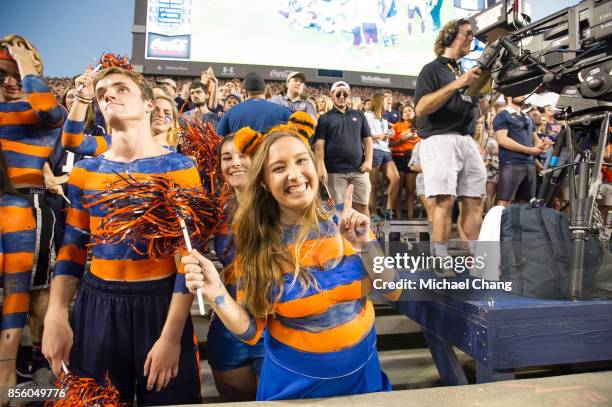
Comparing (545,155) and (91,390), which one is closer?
(91,390)

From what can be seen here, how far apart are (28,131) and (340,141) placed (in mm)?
2449

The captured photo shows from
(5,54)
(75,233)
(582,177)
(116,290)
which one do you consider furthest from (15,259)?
(582,177)

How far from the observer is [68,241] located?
1.17m

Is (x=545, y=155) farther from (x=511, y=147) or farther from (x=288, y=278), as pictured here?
(x=288, y=278)

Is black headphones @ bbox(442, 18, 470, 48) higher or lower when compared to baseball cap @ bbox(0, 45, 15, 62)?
higher

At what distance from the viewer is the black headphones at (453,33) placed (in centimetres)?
228

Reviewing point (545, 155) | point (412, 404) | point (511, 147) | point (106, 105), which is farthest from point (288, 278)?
point (545, 155)

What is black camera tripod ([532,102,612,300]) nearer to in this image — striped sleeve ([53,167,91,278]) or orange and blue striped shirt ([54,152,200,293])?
orange and blue striped shirt ([54,152,200,293])

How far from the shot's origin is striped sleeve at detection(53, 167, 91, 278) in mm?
1157

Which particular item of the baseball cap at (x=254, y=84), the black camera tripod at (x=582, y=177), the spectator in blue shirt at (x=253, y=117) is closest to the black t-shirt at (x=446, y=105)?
the black camera tripod at (x=582, y=177)

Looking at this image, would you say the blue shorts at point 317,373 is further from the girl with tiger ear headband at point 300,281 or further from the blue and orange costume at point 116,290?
the blue and orange costume at point 116,290

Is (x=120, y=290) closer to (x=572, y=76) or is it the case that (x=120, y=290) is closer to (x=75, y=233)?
(x=75, y=233)

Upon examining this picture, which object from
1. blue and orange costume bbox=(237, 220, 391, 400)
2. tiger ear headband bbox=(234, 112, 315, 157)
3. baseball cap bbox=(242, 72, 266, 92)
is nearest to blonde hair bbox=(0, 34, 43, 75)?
tiger ear headband bbox=(234, 112, 315, 157)

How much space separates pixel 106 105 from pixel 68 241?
1.37 ft
